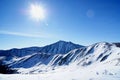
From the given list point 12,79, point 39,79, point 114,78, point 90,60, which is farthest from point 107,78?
point 90,60

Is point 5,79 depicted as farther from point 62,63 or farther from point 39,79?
point 62,63

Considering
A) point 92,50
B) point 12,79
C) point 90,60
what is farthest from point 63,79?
point 92,50

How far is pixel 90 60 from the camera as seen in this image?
135125 mm

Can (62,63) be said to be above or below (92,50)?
below

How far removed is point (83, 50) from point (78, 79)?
167 m

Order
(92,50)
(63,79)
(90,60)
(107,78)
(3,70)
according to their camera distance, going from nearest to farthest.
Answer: (107,78) → (63,79) → (3,70) → (90,60) → (92,50)

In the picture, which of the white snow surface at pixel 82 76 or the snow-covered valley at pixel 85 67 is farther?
the snow-covered valley at pixel 85 67

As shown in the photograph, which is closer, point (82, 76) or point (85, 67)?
point (82, 76)

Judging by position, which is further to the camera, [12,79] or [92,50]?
[92,50]

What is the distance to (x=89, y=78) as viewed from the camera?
1008 centimetres

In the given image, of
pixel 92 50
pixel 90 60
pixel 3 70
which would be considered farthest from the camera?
pixel 92 50

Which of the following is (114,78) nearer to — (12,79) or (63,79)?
(63,79)

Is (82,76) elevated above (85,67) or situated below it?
above

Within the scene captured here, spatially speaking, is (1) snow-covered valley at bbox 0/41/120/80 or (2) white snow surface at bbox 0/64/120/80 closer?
(2) white snow surface at bbox 0/64/120/80
